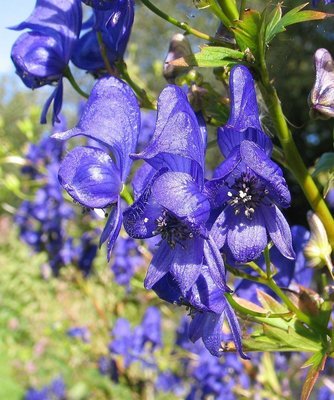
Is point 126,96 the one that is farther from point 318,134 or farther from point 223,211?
point 318,134

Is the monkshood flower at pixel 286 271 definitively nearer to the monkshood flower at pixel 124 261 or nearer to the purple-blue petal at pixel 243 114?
the purple-blue petal at pixel 243 114

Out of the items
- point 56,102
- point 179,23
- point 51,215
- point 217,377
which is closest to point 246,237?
point 179,23

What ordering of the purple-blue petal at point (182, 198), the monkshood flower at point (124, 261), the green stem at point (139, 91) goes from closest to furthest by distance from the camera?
1. the purple-blue petal at point (182, 198)
2. the green stem at point (139, 91)
3. the monkshood flower at point (124, 261)

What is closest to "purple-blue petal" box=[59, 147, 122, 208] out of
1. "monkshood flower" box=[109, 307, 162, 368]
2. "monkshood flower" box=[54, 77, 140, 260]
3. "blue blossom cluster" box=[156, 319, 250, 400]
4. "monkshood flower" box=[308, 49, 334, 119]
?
"monkshood flower" box=[54, 77, 140, 260]

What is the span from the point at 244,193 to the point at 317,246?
8.2 inches

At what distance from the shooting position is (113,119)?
0.62 metres

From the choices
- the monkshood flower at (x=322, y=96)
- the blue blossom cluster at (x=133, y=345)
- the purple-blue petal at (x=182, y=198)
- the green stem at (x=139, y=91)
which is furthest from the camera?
the blue blossom cluster at (x=133, y=345)

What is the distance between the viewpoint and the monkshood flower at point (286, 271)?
801 mm

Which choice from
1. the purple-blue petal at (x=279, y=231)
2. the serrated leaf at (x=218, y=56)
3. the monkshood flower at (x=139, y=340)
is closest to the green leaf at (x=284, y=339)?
the purple-blue petal at (x=279, y=231)

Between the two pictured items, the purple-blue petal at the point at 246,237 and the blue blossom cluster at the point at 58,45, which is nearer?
the purple-blue petal at the point at 246,237

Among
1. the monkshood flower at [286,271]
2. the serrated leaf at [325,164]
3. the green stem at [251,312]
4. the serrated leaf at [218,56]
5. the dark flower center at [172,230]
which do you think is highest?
the serrated leaf at [218,56]

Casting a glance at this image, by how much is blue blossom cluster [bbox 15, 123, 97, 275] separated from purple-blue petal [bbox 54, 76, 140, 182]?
162 cm

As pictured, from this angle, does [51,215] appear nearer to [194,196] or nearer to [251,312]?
[251,312]

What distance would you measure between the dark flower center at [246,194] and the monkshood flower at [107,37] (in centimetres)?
23
